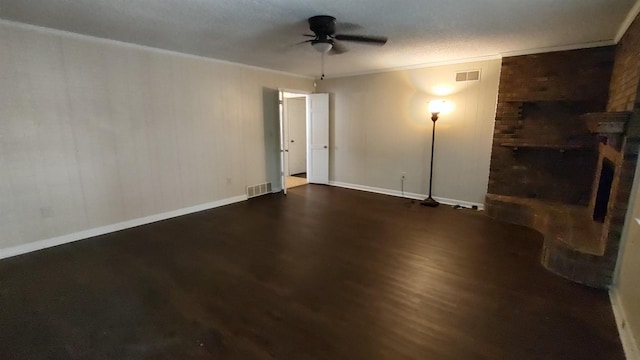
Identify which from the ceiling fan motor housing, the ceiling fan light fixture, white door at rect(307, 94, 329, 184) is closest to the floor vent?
white door at rect(307, 94, 329, 184)

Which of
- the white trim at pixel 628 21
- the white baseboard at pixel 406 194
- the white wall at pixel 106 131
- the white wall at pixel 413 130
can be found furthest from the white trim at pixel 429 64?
the white baseboard at pixel 406 194

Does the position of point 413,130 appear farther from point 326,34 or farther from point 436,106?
point 326,34

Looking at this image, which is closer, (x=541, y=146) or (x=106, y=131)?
(x=106, y=131)

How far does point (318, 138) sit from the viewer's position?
684 cm

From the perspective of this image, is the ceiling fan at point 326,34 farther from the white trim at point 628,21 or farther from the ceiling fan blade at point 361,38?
A: the white trim at point 628,21

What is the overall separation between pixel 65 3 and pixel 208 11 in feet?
3.96

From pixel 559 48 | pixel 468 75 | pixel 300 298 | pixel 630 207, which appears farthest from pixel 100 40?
pixel 559 48

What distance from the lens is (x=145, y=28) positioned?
3.25 metres

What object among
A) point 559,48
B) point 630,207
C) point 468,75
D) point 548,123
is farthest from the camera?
point 468,75

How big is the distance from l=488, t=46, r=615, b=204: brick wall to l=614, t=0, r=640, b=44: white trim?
38 cm

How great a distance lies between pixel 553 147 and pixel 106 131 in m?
6.06

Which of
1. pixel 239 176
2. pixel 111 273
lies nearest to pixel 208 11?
pixel 111 273

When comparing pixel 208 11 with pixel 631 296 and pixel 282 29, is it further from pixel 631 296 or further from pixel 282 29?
pixel 631 296

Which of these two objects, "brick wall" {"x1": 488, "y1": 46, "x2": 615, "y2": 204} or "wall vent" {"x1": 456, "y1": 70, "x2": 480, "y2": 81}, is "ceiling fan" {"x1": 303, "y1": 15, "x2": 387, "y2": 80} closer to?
"wall vent" {"x1": 456, "y1": 70, "x2": 480, "y2": 81}
